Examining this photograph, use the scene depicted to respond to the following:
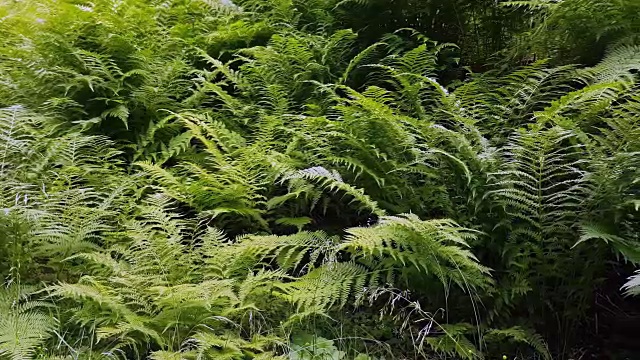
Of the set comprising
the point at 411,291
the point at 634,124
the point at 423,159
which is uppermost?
the point at 634,124

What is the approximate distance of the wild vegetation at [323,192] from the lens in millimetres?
1917

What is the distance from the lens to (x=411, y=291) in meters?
2.15

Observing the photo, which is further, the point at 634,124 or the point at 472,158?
the point at 472,158

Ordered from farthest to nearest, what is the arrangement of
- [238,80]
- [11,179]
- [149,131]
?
1. [238,80]
2. [149,131]
3. [11,179]

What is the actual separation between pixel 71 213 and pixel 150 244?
1.60 ft

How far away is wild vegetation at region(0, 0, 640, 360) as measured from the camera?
192 centimetres

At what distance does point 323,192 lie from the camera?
2.67 meters

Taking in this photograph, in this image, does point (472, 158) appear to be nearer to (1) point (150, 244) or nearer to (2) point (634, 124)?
(2) point (634, 124)

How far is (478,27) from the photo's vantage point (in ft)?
11.5

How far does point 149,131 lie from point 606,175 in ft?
8.10

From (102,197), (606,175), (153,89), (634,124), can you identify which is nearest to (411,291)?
(606,175)

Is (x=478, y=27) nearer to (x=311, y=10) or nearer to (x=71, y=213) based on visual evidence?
(x=311, y=10)

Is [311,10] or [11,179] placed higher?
[311,10]

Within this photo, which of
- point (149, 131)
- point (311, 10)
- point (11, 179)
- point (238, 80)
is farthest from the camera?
point (311, 10)
